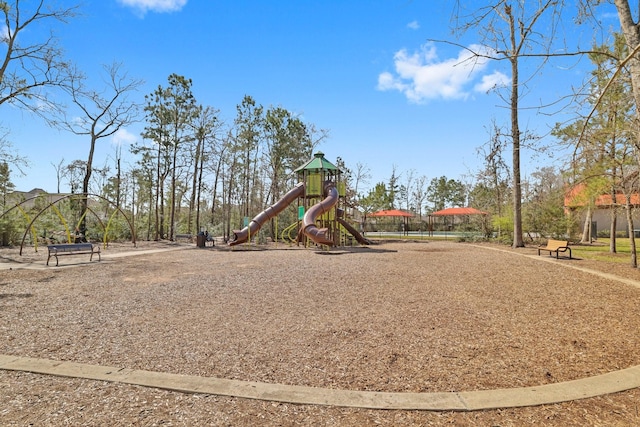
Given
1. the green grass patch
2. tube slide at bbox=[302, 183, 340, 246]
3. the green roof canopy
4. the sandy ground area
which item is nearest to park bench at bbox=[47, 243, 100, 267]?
the sandy ground area

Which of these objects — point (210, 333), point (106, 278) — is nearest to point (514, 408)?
point (210, 333)

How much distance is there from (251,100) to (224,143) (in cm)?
494

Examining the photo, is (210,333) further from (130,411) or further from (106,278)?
(106,278)

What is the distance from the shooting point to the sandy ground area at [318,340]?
3.03 metres

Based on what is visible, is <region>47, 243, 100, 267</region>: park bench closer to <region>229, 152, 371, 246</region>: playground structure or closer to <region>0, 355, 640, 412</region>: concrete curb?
<region>229, 152, 371, 246</region>: playground structure

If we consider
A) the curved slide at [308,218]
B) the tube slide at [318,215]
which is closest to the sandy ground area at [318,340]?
the tube slide at [318,215]

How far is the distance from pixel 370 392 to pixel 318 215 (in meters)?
15.0

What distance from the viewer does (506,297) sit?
697 cm

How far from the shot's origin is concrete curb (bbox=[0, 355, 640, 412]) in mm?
3162

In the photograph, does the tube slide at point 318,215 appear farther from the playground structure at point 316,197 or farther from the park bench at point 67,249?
the park bench at point 67,249

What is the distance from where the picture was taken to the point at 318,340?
15.4 ft

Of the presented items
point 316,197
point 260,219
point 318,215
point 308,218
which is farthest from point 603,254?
point 260,219

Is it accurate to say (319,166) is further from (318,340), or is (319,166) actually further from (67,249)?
(318,340)

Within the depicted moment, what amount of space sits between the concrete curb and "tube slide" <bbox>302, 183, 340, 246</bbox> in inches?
517
